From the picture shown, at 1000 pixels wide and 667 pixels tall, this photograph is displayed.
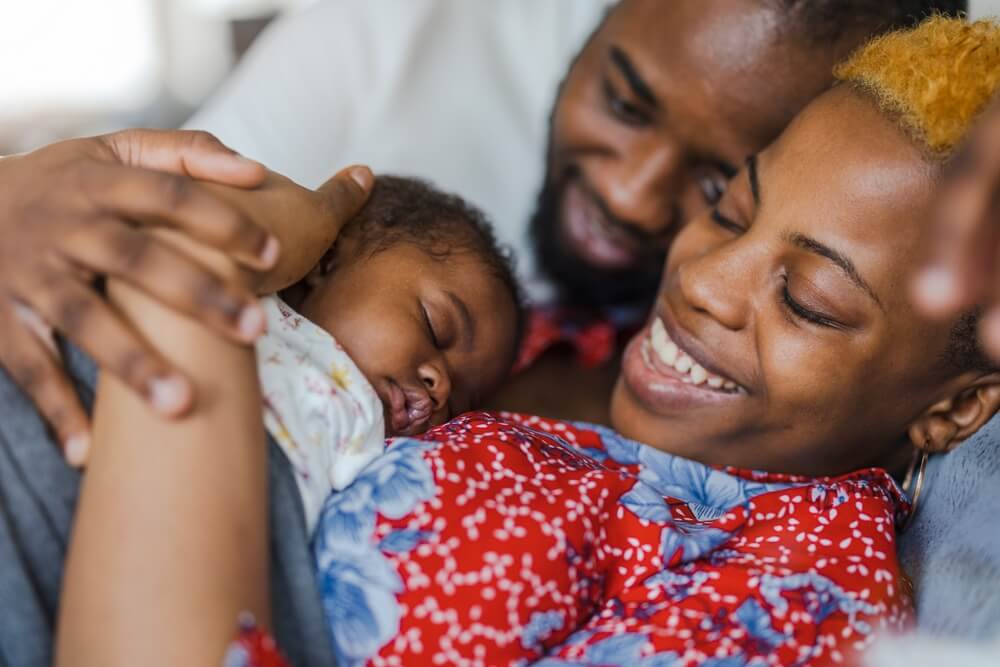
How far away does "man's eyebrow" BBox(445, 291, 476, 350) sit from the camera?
1155 millimetres

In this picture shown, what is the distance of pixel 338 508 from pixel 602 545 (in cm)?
27

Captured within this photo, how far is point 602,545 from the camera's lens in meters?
0.96

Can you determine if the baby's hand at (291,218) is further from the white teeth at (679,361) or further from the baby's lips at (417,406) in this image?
the white teeth at (679,361)

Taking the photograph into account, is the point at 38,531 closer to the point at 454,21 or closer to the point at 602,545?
the point at 602,545

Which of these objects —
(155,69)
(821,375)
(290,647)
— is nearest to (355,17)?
(821,375)

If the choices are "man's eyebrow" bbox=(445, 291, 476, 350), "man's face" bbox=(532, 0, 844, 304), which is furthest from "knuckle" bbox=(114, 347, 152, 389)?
"man's face" bbox=(532, 0, 844, 304)

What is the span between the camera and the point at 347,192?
1.12 meters

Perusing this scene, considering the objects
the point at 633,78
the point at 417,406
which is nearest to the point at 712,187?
the point at 633,78

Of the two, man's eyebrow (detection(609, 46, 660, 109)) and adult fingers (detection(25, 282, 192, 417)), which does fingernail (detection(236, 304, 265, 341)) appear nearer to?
adult fingers (detection(25, 282, 192, 417))

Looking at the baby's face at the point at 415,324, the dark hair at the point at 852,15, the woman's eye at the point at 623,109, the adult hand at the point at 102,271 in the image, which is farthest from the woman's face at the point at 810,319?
the adult hand at the point at 102,271

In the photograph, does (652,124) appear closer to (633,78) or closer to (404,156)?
(633,78)

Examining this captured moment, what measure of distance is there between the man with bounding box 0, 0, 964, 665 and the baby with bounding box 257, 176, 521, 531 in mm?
66

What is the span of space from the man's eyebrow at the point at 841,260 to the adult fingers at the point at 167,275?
0.63 m

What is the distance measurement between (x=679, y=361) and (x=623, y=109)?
653 mm
